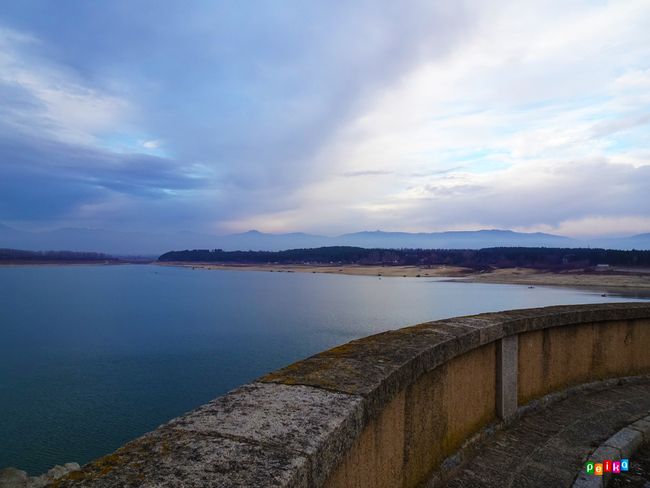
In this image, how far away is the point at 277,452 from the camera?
142 cm

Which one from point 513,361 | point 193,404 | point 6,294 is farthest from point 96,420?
point 6,294

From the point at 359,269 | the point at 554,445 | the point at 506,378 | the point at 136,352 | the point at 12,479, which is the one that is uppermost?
the point at 506,378

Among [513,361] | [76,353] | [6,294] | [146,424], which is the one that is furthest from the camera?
[6,294]

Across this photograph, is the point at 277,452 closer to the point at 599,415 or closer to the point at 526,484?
the point at 526,484

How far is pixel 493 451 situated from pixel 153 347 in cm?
2914

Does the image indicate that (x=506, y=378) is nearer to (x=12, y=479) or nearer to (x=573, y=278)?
(x=12, y=479)

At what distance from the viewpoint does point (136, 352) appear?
1064 inches

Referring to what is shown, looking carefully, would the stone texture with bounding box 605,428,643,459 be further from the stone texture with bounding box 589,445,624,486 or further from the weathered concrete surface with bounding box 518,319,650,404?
the weathered concrete surface with bounding box 518,319,650,404

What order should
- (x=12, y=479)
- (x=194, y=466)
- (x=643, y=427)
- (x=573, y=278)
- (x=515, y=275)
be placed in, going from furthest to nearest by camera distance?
(x=515, y=275), (x=573, y=278), (x=12, y=479), (x=643, y=427), (x=194, y=466)

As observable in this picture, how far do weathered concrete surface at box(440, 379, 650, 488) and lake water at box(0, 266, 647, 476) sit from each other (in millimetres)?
14117

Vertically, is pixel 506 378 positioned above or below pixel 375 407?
below

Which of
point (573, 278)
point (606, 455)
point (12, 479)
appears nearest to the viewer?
point (606, 455)

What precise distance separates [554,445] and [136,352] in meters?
28.3

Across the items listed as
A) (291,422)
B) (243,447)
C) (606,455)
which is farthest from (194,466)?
(606,455)
